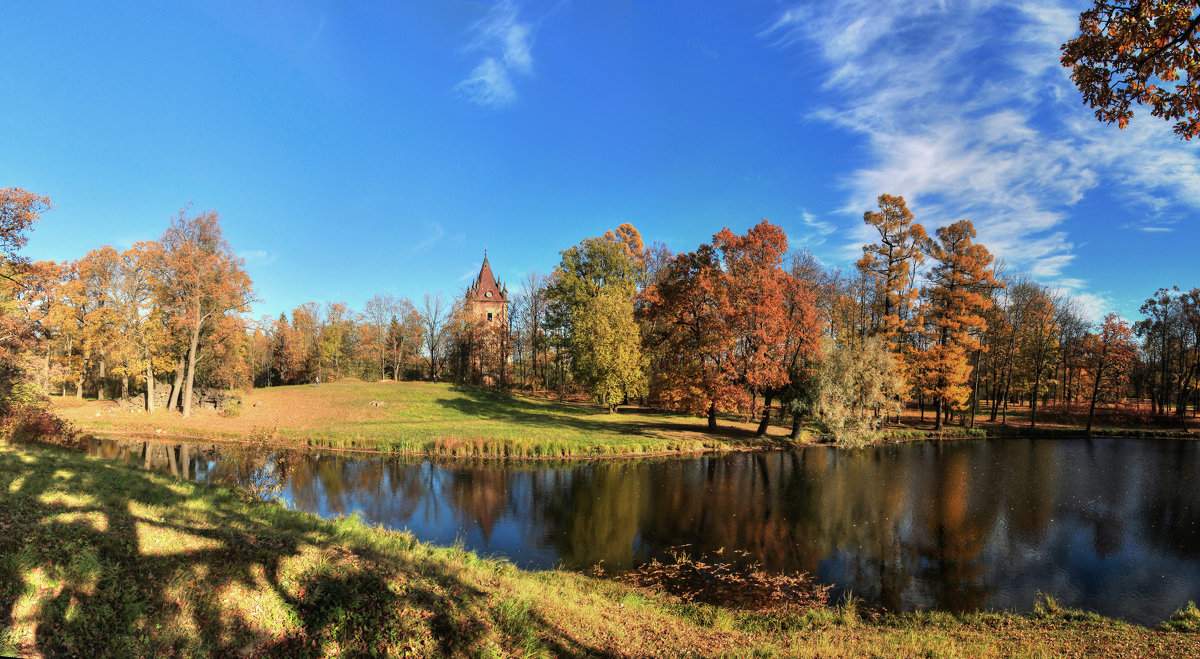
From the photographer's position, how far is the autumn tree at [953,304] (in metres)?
35.0

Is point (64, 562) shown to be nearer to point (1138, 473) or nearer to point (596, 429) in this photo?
point (596, 429)

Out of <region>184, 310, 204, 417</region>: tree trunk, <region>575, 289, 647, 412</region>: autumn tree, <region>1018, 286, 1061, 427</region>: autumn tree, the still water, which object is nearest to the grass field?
<region>184, 310, 204, 417</region>: tree trunk

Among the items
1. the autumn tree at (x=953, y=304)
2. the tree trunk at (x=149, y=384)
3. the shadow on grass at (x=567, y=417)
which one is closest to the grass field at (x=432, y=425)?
Result: the shadow on grass at (x=567, y=417)

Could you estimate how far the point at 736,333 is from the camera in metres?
28.7

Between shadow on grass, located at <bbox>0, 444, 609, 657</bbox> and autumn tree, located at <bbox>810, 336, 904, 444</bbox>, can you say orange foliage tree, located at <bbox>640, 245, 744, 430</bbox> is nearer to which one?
autumn tree, located at <bbox>810, 336, 904, 444</bbox>

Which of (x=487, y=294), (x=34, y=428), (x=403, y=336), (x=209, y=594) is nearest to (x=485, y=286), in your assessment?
(x=487, y=294)

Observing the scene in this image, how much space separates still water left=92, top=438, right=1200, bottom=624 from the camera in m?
11.6

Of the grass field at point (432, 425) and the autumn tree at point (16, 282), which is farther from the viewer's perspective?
the grass field at point (432, 425)

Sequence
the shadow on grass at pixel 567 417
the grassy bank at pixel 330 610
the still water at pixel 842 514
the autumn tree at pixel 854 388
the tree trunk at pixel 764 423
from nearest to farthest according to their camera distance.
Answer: the grassy bank at pixel 330 610 < the still water at pixel 842 514 < the autumn tree at pixel 854 388 < the tree trunk at pixel 764 423 < the shadow on grass at pixel 567 417

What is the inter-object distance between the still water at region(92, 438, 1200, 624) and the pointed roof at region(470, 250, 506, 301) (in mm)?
56611

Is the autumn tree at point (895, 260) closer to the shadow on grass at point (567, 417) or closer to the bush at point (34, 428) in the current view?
the shadow on grass at point (567, 417)

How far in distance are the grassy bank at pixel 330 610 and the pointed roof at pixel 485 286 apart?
71899mm

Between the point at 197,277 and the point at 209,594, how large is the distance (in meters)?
33.0

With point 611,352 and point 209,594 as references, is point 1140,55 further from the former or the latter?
point 611,352
